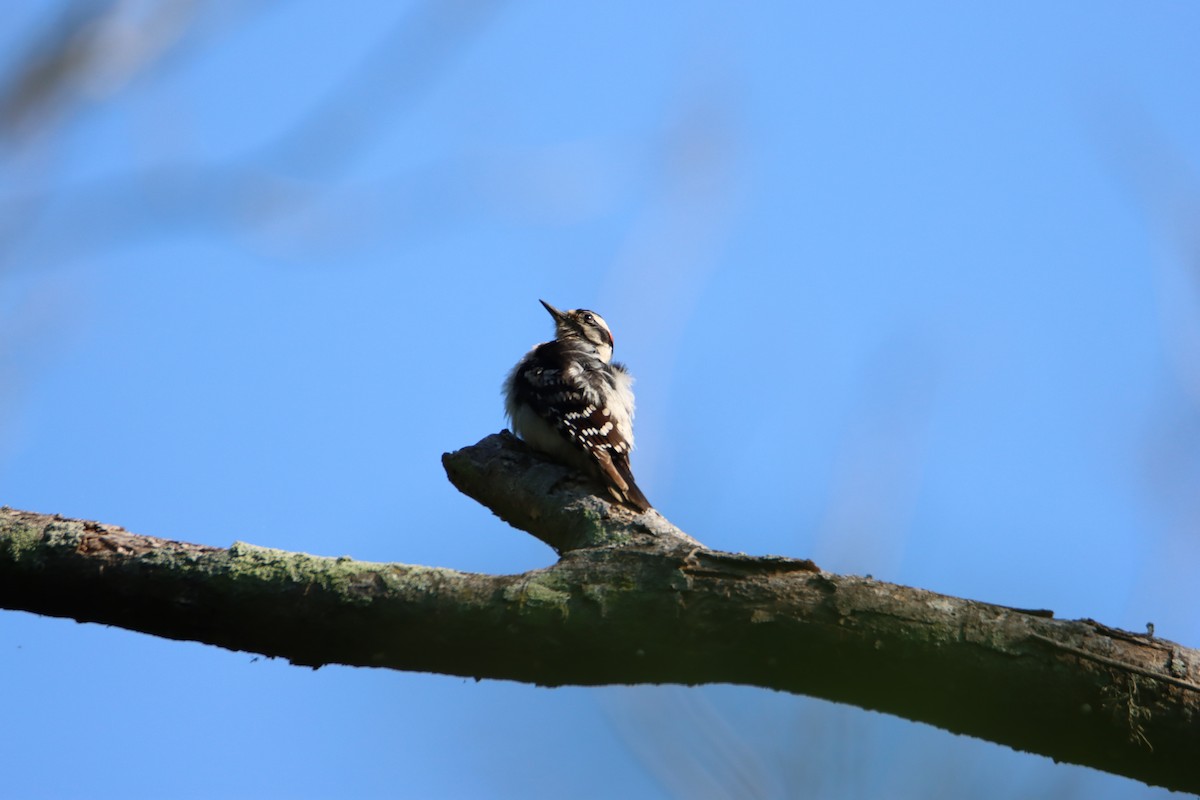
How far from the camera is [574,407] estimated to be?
6344 mm

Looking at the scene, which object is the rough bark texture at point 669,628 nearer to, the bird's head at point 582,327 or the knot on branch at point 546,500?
the knot on branch at point 546,500

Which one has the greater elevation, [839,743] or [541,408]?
[541,408]

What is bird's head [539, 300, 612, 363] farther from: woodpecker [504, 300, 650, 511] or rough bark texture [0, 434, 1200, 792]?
rough bark texture [0, 434, 1200, 792]

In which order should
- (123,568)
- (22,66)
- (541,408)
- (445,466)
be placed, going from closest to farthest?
(22,66) → (123,568) → (445,466) → (541,408)

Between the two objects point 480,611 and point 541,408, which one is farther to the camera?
point 541,408

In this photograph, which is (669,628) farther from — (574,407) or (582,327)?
(582,327)

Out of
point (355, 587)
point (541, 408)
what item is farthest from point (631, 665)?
point (541, 408)

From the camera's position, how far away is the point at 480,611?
2.94 meters

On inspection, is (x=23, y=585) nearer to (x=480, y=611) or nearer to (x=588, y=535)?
(x=480, y=611)

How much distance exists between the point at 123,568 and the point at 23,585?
275 millimetres

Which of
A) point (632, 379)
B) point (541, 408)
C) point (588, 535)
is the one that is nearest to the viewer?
point (588, 535)

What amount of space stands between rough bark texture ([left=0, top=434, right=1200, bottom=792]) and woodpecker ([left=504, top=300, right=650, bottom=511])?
1.96 meters

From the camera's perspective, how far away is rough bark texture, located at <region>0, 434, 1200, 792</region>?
2.79 meters

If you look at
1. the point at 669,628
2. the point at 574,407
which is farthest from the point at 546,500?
the point at 574,407
